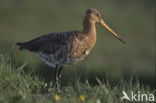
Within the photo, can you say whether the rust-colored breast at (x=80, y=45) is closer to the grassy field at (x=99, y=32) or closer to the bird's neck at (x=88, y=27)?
the bird's neck at (x=88, y=27)

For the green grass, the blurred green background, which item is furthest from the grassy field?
the green grass

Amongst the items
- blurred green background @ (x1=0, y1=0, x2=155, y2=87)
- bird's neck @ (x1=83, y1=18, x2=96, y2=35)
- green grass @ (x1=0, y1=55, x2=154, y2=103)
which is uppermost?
bird's neck @ (x1=83, y1=18, x2=96, y2=35)

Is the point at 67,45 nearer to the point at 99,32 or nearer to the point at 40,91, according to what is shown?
the point at 40,91

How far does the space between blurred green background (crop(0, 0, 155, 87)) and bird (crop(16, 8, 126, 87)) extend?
890cm

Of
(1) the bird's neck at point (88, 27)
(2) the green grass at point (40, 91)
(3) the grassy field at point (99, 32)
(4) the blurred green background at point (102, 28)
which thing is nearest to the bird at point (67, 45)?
(1) the bird's neck at point (88, 27)

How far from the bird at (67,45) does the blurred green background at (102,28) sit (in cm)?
890

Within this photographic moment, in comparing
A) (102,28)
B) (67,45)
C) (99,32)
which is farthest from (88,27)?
(102,28)

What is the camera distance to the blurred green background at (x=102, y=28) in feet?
72.0

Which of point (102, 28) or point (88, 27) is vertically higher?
point (88, 27)

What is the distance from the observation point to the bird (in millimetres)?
9414

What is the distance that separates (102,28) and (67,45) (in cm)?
1812

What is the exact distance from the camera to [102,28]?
90.1 feet

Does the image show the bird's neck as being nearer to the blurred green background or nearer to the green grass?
the green grass

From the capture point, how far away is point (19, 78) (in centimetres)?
767
